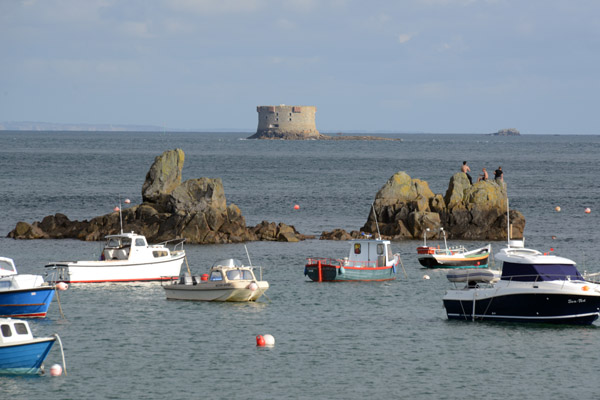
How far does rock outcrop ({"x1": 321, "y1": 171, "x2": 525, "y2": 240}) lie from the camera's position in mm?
64062

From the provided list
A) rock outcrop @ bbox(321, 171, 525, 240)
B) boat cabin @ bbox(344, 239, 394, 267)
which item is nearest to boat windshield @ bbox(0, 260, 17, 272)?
boat cabin @ bbox(344, 239, 394, 267)

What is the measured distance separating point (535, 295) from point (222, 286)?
522 inches

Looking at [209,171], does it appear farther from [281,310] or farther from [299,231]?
[281,310]

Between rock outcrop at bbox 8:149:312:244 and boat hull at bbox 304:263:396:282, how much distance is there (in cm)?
1452

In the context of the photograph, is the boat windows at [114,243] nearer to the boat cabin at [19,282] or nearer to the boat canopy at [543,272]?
the boat cabin at [19,282]

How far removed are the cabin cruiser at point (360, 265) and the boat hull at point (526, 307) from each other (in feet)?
35.7

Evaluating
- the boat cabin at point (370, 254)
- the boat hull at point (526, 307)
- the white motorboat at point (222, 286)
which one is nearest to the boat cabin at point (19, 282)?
the white motorboat at point (222, 286)

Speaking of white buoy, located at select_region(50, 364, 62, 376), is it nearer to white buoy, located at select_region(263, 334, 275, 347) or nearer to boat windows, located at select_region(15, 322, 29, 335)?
boat windows, located at select_region(15, 322, 29, 335)

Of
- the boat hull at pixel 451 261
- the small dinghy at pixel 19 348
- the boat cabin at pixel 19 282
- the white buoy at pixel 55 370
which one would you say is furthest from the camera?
the boat hull at pixel 451 261

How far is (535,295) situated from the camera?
117 ft

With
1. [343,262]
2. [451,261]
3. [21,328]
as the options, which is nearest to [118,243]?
[343,262]

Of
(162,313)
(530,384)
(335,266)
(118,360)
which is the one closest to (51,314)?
(162,313)

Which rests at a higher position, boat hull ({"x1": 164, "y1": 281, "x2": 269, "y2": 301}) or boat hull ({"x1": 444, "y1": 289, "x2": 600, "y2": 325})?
boat hull ({"x1": 444, "y1": 289, "x2": 600, "y2": 325})

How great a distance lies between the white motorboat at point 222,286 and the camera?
41.7 meters
